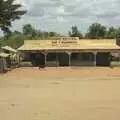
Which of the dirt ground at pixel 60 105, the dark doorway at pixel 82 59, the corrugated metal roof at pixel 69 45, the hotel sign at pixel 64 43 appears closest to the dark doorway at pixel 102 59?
the corrugated metal roof at pixel 69 45

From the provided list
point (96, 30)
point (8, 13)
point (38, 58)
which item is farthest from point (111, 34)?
point (8, 13)

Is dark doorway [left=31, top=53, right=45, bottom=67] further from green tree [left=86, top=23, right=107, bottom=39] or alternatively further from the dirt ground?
green tree [left=86, top=23, right=107, bottom=39]

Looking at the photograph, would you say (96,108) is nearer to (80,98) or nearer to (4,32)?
(80,98)

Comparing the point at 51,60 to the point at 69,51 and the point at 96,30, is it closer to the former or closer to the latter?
the point at 69,51

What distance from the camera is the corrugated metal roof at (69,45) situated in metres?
64.7

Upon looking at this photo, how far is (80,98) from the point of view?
2681 centimetres

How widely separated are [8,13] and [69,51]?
37.1 feet

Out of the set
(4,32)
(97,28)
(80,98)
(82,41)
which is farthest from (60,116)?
(97,28)

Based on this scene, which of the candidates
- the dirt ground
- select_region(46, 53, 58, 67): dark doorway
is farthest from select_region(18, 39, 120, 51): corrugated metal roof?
the dirt ground

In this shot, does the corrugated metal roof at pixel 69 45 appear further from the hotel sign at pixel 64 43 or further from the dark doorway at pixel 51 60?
the dark doorway at pixel 51 60

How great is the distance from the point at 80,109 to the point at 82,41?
45.8 metres

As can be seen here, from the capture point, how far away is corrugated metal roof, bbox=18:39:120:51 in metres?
64.7

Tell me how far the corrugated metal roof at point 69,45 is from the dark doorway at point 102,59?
43.4 inches

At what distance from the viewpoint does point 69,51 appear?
62.9 metres
